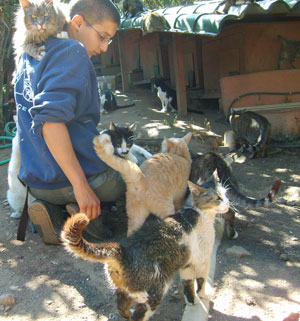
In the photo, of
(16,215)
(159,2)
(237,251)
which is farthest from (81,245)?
(159,2)

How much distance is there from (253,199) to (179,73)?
5.89 m

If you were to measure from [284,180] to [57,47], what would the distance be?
13.6ft

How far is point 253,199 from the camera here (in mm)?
2984

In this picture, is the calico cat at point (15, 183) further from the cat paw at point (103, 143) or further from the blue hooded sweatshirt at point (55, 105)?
the cat paw at point (103, 143)

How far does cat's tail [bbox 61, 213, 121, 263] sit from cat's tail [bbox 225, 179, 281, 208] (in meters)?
1.40

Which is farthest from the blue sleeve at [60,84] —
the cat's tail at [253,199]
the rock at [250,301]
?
the rock at [250,301]

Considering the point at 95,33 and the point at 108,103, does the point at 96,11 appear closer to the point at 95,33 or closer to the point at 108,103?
the point at 95,33

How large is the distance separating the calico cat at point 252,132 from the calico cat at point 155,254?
431cm

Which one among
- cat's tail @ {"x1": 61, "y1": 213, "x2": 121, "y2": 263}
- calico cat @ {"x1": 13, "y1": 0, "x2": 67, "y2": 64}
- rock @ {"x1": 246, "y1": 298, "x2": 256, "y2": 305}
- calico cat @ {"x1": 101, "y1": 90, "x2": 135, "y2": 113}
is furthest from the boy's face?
calico cat @ {"x1": 101, "y1": 90, "x2": 135, "y2": 113}

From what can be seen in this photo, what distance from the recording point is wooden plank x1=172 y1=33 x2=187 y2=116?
7.98 metres

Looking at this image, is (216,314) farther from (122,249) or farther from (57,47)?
(57,47)

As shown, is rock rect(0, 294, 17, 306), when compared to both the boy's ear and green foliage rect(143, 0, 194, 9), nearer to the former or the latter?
the boy's ear

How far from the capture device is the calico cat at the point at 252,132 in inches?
253

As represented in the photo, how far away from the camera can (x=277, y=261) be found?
297cm
